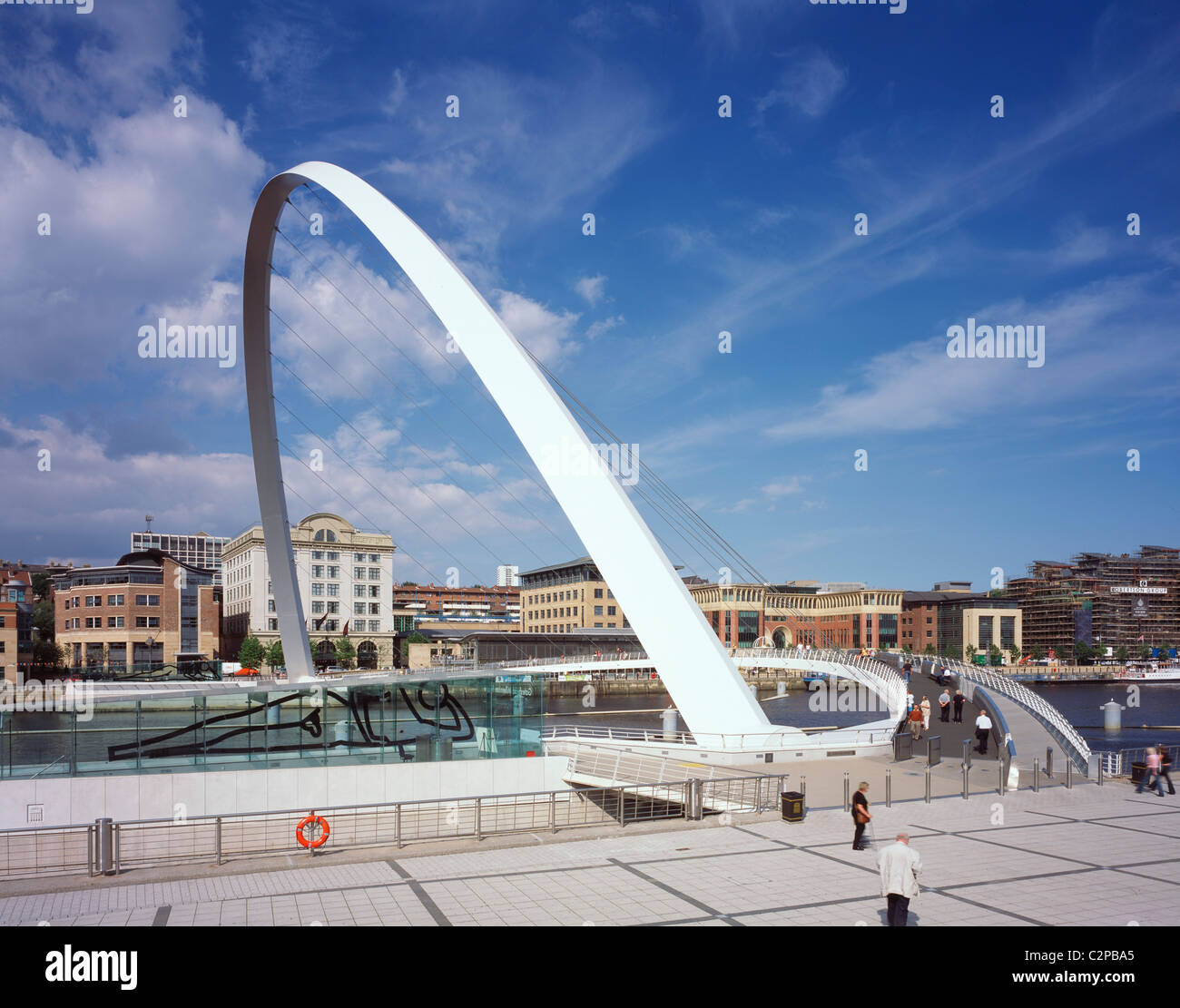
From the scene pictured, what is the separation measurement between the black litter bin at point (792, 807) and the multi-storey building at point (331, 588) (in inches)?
2965

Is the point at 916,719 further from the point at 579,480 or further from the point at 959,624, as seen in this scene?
the point at 959,624

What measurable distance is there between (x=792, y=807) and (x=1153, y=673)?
386 feet

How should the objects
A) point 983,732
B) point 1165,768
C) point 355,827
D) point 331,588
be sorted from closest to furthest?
point 355,827
point 1165,768
point 983,732
point 331,588

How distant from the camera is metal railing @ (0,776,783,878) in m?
11.9

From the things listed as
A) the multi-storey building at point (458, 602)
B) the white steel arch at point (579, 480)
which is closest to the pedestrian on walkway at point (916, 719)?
the white steel arch at point (579, 480)

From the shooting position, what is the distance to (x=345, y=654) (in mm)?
81875

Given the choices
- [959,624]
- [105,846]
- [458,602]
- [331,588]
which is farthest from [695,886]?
[458,602]

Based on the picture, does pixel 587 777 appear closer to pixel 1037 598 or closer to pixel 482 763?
pixel 482 763

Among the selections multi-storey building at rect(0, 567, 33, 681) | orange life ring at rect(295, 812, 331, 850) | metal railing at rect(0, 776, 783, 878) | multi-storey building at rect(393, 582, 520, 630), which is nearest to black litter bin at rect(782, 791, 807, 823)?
metal railing at rect(0, 776, 783, 878)

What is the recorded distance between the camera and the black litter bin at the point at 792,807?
13289 mm

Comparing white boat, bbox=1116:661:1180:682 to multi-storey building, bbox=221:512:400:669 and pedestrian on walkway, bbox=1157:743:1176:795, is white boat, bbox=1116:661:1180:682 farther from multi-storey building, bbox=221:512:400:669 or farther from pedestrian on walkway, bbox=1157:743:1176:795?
pedestrian on walkway, bbox=1157:743:1176:795

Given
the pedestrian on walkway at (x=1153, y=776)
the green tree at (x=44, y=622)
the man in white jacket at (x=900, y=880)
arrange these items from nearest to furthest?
the man in white jacket at (x=900, y=880) < the pedestrian on walkway at (x=1153, y=776) < the green tree at (x=44, y=622)

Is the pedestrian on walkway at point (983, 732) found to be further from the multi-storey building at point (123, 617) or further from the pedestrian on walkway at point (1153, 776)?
the multi-storey building at point (123, 617)
